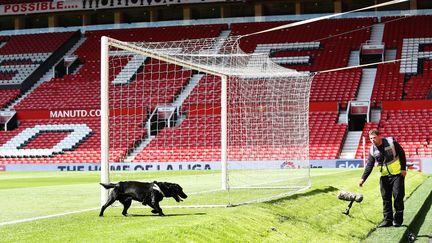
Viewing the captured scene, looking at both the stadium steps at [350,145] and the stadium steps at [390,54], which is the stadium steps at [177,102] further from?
the stadium steps at [390,54]

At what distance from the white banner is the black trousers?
42602 mm

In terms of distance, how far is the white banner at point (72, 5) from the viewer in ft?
178

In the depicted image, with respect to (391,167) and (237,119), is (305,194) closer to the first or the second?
(391,167)

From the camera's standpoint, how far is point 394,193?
11.4 meters

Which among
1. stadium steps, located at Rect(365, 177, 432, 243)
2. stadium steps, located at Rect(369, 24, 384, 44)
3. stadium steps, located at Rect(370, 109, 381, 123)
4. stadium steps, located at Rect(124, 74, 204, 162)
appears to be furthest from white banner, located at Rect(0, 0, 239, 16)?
stadium steps, located at Rect(365, 177, 432, 243)

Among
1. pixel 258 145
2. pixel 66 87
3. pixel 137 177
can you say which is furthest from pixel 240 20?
pixel 137 177

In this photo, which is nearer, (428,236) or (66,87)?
(428,236)

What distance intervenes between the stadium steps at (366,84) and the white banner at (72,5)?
1318 centimetres

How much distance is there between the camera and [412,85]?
43.4 meters

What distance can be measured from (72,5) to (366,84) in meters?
24.4

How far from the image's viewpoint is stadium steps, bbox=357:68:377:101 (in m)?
43.6

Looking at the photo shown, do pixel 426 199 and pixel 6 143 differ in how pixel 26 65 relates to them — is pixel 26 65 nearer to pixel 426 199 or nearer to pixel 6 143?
pixel 6 143

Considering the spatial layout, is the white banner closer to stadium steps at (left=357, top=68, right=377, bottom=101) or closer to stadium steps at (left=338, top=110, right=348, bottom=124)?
stadium steps at (left=357, top=68, right=377, bottom=101)

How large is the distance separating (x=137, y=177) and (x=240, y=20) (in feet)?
122
